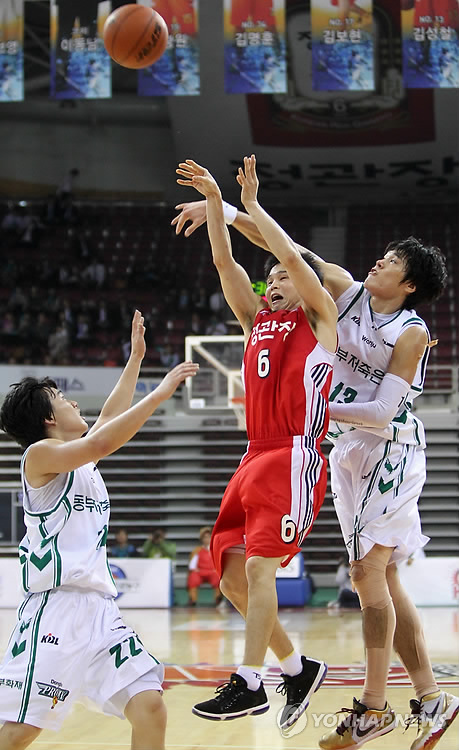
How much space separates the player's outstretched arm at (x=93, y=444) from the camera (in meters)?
3.36

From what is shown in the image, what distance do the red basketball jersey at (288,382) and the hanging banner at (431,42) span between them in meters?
10.0

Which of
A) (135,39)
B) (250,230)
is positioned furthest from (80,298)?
(250,230)

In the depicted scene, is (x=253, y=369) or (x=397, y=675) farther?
(x=397, y=675)

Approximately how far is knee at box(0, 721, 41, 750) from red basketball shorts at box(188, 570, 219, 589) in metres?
10.9

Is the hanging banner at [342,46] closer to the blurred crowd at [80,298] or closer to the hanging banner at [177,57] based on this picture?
the hanging banner at [177,57]

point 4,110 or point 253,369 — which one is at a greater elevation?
point 4,110

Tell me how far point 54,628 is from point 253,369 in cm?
131

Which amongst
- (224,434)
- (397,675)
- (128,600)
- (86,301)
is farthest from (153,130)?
(397,675)

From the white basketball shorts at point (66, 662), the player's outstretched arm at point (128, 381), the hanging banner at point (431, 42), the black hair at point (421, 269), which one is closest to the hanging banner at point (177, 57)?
the hanging banner at point (431, 42)

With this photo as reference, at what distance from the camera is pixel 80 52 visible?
1320 cm

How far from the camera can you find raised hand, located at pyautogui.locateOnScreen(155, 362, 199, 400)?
11.2ft

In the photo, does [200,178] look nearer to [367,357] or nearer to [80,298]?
[367,357]

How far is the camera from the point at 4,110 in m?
23.6

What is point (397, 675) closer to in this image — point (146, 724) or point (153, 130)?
point (146, 724)
